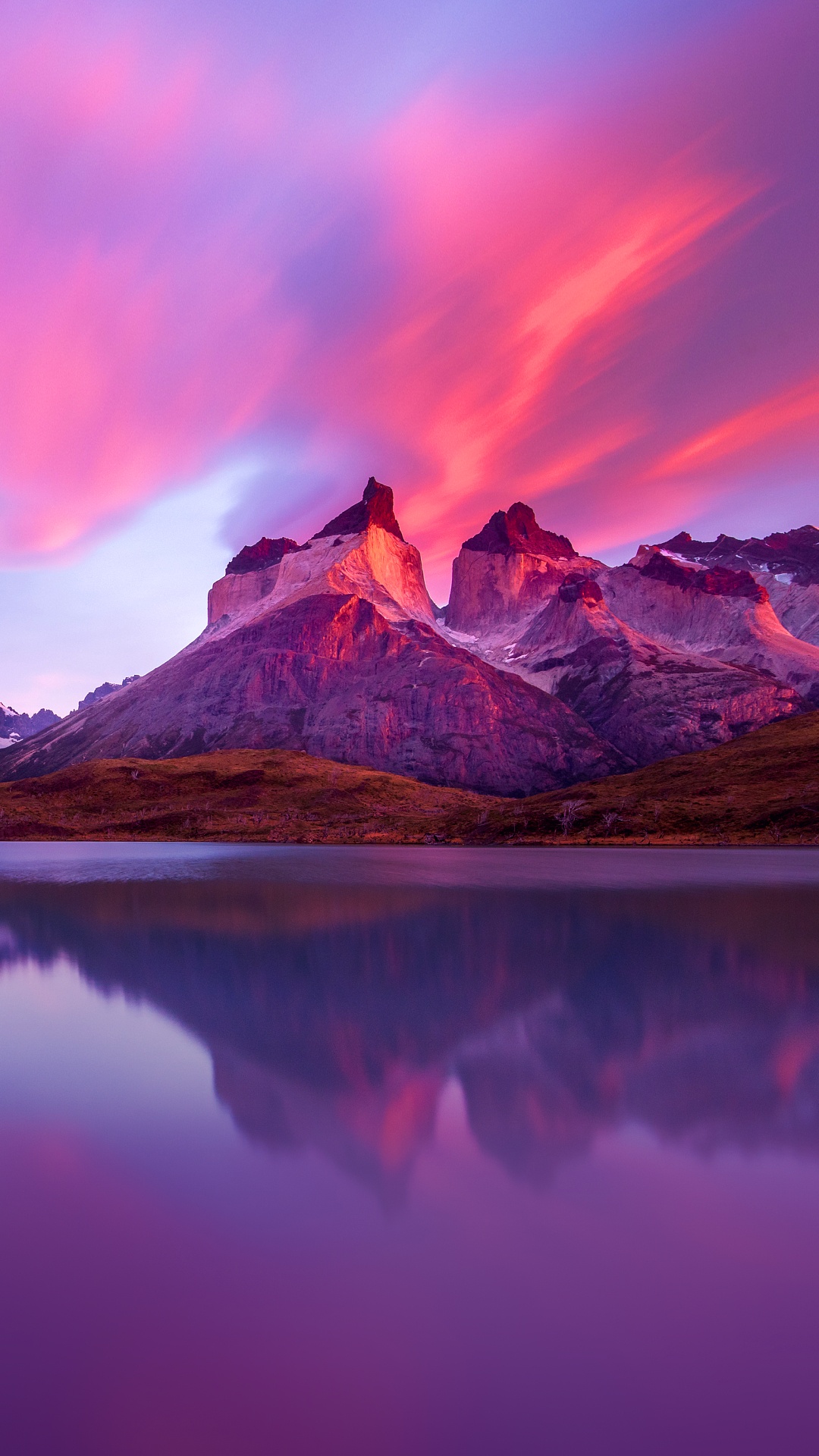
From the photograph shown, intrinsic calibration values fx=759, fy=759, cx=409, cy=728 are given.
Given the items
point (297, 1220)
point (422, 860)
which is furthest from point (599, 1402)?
Answer: point (422, 860)

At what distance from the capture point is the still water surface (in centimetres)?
955

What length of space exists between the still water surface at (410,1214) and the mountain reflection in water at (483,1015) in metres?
0.16

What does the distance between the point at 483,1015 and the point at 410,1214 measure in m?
16.0

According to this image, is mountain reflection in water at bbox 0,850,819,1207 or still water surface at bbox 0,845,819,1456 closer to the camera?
still water surface at bbox 0,845,819,1456

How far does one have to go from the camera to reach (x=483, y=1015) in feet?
98.6

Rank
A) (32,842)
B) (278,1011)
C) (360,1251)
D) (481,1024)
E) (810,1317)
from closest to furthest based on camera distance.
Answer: (810,1317), (360,1251), (481,1024), (278,1011), (32,842)

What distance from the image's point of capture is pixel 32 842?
199125 millimetres

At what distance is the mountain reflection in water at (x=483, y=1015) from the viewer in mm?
19078

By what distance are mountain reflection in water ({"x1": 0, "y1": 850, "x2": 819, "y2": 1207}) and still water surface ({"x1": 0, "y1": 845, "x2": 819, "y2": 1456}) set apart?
0.16 m

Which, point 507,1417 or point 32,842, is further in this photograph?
point 32,842

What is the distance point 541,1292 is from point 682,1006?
21.7 metres

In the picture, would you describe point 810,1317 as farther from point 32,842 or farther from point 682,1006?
point 32,842

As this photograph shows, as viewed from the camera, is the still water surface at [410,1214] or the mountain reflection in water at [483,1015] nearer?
the still water surface at [410,1214]

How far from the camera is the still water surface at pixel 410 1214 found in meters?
9.55
